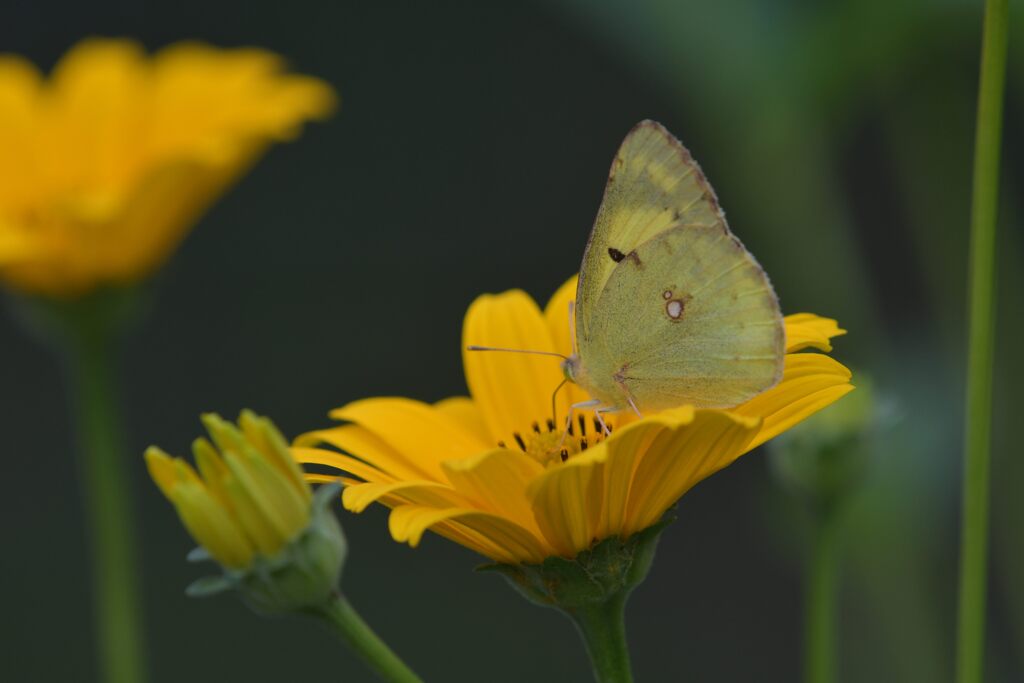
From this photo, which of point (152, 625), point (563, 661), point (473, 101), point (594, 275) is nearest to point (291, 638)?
point (152, 625)

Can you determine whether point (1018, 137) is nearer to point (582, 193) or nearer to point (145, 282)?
point (582, 193)

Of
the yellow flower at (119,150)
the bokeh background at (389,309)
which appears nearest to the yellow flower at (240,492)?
the yellow flower at (119,150)

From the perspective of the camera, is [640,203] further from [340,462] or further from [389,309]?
[389,309]

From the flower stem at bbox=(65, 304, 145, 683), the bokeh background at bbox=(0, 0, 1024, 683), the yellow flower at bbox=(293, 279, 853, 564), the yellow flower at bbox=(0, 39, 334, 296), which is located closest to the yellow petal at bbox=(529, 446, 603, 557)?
the yellow flower at bbox=(293, 279, 853, 564)

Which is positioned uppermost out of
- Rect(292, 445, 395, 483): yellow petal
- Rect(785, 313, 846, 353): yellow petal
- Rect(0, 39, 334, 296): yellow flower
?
Rect(0, 39, 334, 296): yellow flower

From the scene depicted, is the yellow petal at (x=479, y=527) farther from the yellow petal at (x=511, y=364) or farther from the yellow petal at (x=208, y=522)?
the yellow petal at (x=511, y=364)

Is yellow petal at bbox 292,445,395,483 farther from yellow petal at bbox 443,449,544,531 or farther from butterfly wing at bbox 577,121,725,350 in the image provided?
butterfly wing at bbox 577,121,725,350
